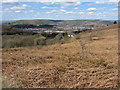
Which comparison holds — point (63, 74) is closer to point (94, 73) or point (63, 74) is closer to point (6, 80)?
point (94, 73)

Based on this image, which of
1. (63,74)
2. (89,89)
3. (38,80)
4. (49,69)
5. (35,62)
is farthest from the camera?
(35,62)

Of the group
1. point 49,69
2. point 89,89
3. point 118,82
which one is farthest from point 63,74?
point 118,82

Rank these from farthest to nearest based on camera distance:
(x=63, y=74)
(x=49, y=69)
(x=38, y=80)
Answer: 1. (x=49, y=69)
2. (x=63, y=74)
3. (x=38, y=80)

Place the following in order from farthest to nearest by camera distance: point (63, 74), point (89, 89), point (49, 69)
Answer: point (49, 69) < point (63, 74) < point (89, 89)

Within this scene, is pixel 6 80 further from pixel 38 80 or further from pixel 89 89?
pixel 89 89

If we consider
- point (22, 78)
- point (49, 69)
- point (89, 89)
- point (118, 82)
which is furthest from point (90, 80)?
point (22, 78)

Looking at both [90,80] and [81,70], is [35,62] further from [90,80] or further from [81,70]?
[90,80]

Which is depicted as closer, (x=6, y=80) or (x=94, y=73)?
(x=6, y=80)

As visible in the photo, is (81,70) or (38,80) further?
(81,70)
